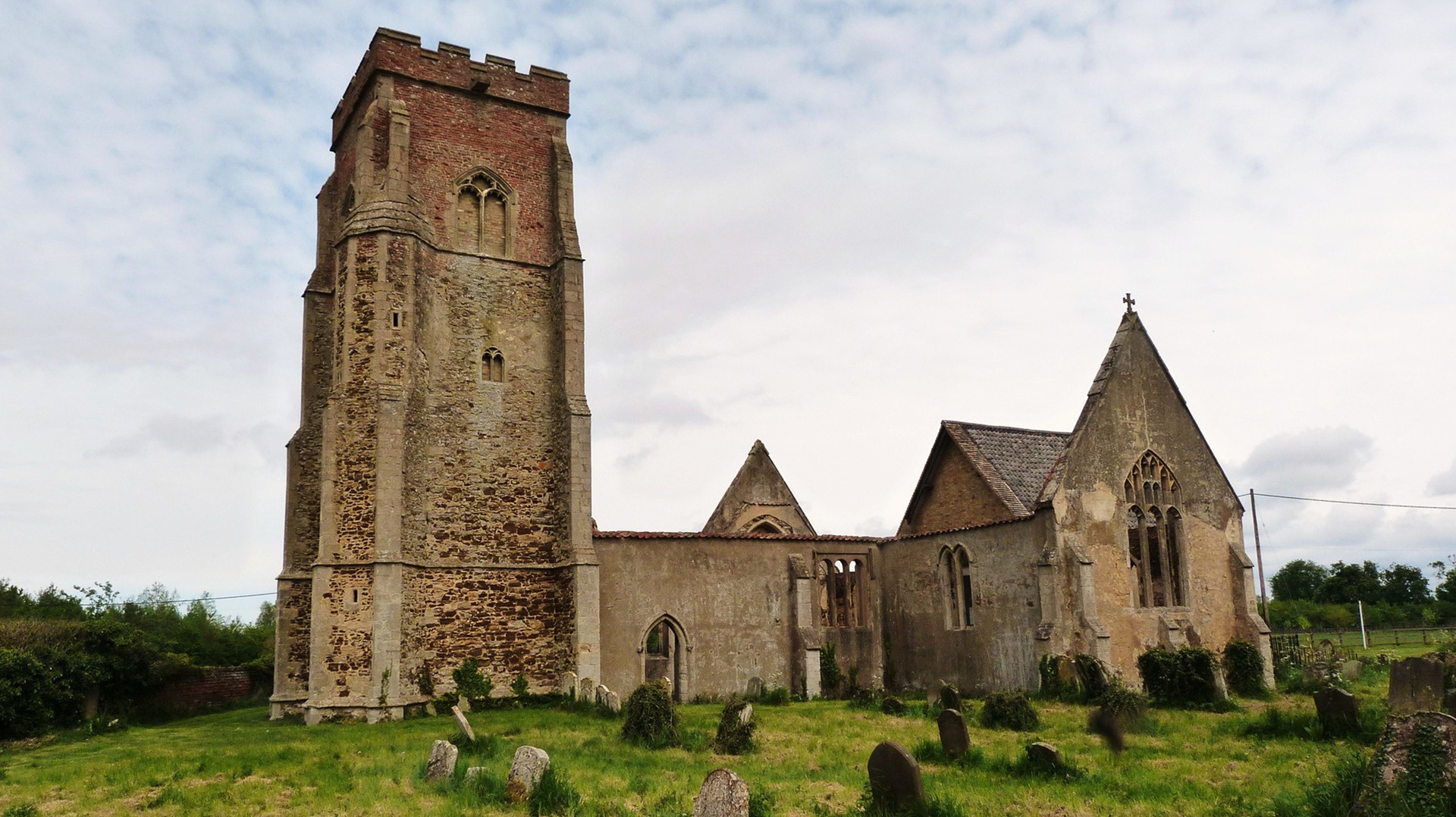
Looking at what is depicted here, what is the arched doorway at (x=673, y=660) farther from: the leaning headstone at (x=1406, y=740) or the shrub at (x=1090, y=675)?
the leaning headstone at (x=1406, y=740)

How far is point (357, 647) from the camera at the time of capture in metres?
21.2

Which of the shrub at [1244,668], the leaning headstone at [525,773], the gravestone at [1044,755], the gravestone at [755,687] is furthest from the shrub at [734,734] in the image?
→ the shrub at [1244,668]

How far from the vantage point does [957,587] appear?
25172 mm

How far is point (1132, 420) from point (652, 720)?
47.1 ft

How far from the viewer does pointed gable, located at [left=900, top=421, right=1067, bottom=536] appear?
24906 millimetres

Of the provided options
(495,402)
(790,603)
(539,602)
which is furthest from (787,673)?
(495,402)

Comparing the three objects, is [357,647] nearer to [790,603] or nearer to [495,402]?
[495,402]

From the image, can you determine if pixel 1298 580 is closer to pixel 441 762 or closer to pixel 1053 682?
pixel 1053 682

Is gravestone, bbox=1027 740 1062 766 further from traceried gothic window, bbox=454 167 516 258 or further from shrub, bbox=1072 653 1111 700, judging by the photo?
traceried gothic window, bbox=454 167 516 258

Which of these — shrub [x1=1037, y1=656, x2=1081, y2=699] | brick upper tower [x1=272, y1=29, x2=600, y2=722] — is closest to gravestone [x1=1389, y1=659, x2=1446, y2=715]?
shrub [x1=1037, y1=656, x2=1081, y2=699]

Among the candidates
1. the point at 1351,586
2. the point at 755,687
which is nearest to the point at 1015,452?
the point at 755,687

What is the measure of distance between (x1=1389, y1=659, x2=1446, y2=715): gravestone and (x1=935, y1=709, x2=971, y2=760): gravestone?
5.67 meters

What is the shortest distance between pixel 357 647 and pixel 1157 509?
1889cm

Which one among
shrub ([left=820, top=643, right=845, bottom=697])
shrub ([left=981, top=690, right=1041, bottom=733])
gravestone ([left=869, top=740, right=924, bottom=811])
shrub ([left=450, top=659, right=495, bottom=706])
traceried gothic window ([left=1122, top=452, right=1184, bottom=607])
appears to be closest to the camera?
gravestone ([left=869, top=740, right=924, bottom=811])
